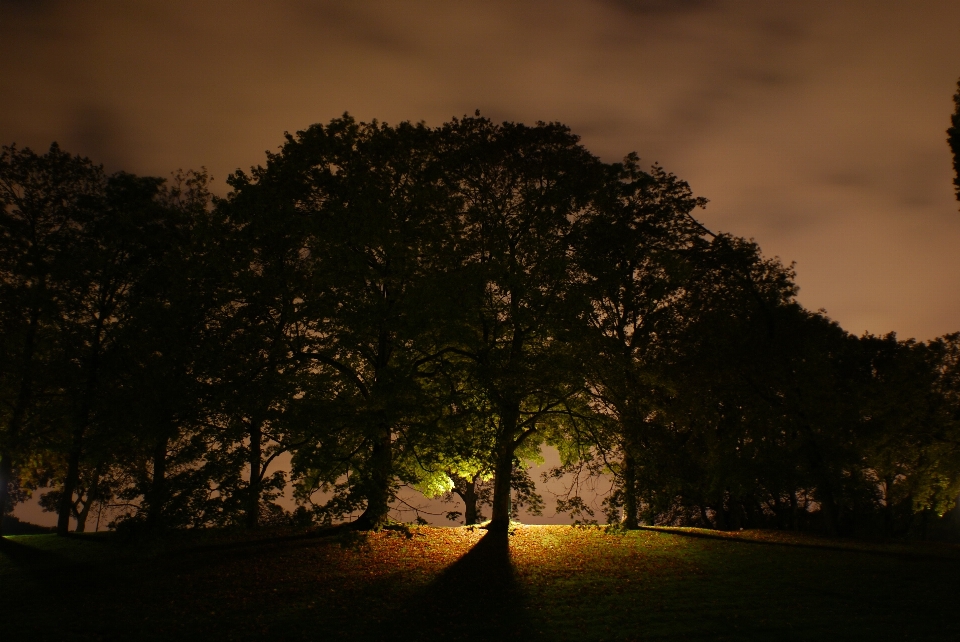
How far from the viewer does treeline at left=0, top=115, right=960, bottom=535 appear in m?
18.9

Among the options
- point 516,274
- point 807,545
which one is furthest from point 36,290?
point 807,545

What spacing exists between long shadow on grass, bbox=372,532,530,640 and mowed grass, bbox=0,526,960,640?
0.20ft

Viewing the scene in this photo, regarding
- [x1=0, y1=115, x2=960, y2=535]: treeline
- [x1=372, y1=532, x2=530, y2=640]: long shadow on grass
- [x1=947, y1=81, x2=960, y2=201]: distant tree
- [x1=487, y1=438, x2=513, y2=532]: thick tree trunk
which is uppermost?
[x1=947, y1=81, x2=960, y2=201]: distant tree

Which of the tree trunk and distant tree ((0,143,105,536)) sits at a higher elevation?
distant tree ((0,143,105,536))

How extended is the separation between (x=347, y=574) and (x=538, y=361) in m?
9.03

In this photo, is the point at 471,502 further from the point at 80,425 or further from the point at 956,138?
the point at 956,138

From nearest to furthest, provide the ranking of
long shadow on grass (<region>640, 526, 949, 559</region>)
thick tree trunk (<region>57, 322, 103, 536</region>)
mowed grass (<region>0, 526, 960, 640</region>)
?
1. mowed grass (<region>0, 526, 960, 640</region>)
2. long shadow on grass (<region>640, 526, 949, 559</region>)
3. thick tree trunk (<region>57, 322, 103, 536</region>)

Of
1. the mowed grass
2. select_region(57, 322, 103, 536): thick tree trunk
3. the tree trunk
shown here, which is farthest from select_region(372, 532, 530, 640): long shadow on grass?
the tree trunk

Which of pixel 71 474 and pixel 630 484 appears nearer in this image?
pixel 630 484

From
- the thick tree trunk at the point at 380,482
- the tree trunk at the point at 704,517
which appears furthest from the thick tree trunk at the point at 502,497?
the tree trunk at the point at 704,517

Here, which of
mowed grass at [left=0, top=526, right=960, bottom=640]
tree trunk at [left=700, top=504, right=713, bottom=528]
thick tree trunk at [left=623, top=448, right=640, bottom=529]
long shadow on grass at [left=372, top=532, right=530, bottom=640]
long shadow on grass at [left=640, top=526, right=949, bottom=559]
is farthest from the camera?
tree trunk at [left=700, top=504, right=713, bottom=528]

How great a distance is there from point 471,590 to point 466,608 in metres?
1.56

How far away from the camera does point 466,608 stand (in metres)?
16.3

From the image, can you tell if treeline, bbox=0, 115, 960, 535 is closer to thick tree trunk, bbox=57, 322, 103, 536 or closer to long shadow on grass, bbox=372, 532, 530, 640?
thick tree trunk, bbox=57, 322, 103, 536
